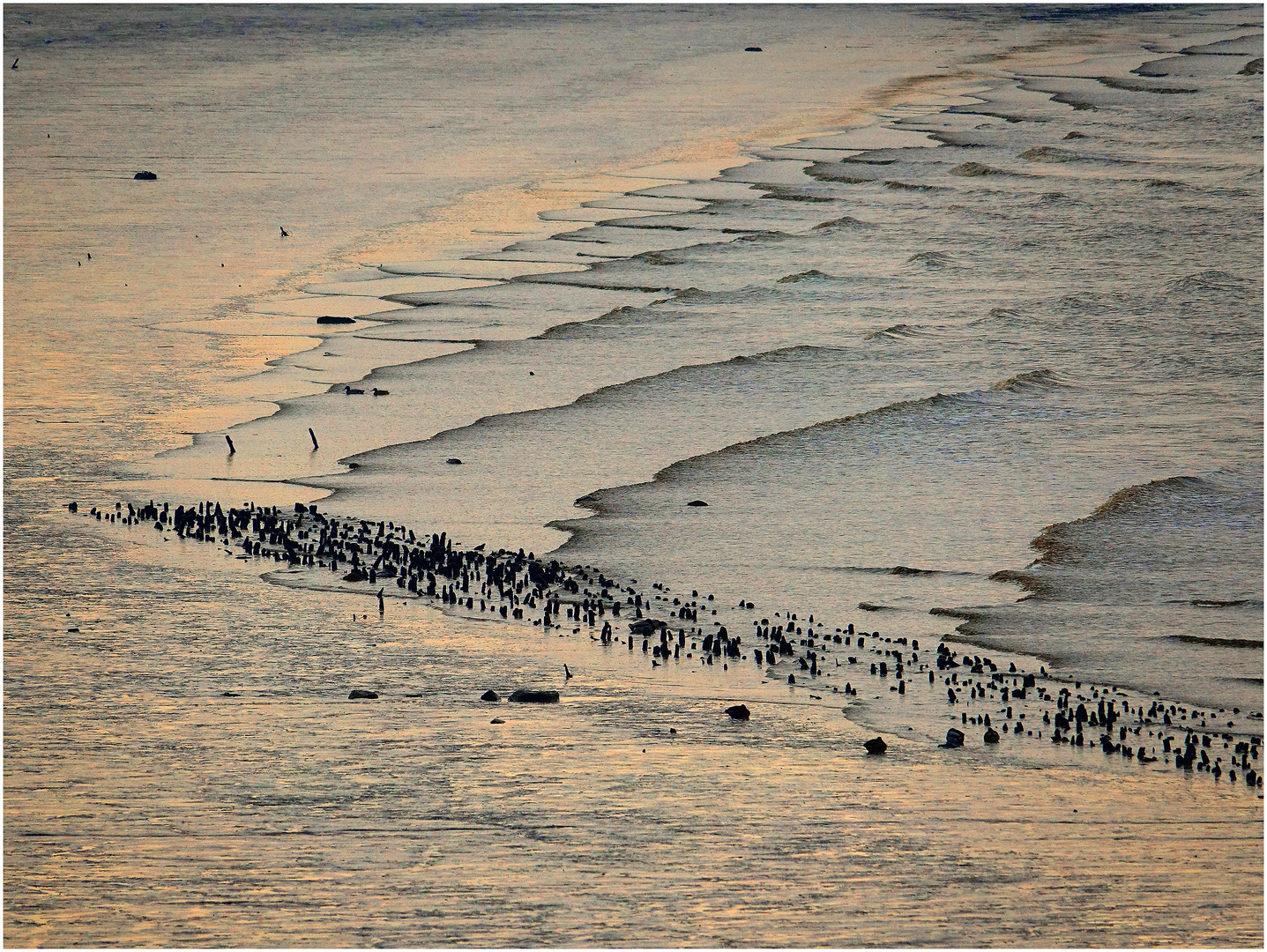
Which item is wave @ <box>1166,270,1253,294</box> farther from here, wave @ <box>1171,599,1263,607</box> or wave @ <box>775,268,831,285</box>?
wave @ <box>1171,599,1263,607</box>

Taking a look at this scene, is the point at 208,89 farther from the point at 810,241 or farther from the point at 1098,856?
the point at 1098,856

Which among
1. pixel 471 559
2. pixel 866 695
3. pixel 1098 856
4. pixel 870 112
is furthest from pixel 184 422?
pixel 870 112

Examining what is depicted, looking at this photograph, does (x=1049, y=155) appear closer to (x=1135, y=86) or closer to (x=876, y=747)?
(x=1135, y=86)

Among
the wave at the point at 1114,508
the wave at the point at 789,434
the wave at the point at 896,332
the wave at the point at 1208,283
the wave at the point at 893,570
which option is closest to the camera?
the wave at the point at 893,570

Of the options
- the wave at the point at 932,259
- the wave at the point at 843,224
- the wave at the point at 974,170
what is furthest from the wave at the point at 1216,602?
the wave at the point at 974,170

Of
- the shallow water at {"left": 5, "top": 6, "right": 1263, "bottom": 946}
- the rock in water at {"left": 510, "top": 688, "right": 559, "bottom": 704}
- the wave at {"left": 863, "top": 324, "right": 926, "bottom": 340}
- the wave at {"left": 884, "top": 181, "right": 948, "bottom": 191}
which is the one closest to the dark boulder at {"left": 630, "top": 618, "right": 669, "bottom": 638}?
the shallow water at {"left": 5, "top": 6, "right": 1263, "bottom": 946}

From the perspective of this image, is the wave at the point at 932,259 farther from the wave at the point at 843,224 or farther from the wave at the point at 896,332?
the wave at the point at 896,332
